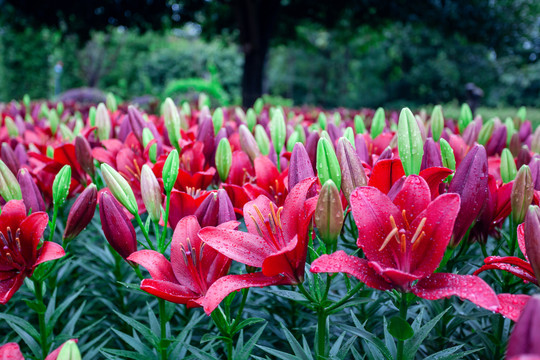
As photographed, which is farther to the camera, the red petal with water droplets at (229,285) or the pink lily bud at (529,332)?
the red petal with water droplets at (229,285)

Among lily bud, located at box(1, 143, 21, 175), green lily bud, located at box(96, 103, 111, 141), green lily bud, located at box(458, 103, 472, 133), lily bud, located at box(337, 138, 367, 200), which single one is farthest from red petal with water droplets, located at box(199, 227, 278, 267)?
green lily bud, located at box(458, 103, 472, 133)

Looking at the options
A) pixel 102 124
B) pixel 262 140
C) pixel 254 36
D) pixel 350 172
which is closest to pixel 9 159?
pixel 102 124

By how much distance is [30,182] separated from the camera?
3.50ft

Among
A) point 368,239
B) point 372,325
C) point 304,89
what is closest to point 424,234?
point 368,239

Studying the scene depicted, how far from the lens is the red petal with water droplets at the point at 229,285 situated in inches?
27.6

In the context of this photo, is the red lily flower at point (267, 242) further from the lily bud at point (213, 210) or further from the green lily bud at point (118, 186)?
the green lily bud at point (118, 186)

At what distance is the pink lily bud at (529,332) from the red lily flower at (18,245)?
76 centimetres

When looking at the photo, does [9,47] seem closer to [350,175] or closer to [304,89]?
[304,89]

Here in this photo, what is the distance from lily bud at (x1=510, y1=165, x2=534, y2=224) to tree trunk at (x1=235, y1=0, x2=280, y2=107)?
5692mm

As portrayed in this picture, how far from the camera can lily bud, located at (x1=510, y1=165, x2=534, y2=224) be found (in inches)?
34.5

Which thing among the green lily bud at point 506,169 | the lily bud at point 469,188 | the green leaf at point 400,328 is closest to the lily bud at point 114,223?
the green leaf at point 400,328

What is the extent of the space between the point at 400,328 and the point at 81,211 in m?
0.69

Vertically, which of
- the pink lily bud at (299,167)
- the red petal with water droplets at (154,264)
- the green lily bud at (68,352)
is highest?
the pink lily bud at (299,167)

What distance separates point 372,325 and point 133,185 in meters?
0.76
